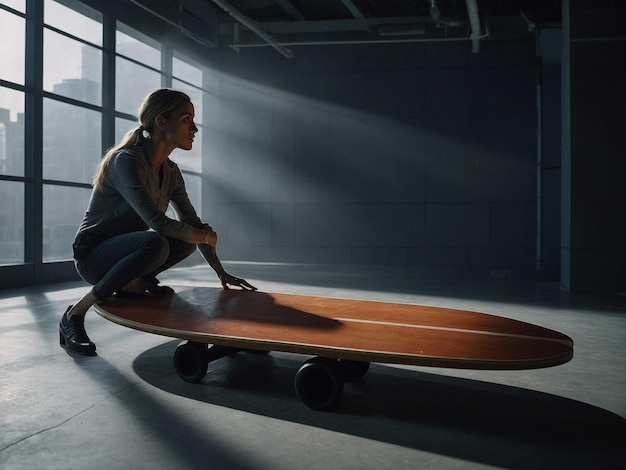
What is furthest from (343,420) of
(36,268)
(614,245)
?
(36,268)

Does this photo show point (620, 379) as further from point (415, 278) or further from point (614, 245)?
point (415, 278)

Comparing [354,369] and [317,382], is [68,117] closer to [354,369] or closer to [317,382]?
[354,369]

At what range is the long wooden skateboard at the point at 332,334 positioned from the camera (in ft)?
5.93

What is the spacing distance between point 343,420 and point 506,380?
2.90ft

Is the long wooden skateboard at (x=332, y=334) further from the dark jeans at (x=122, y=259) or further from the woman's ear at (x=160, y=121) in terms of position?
the woman's ear at (x=160, y=121)

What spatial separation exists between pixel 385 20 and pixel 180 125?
721 cm

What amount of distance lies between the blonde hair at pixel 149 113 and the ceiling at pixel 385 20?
627 centimetres

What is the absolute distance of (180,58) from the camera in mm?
9664

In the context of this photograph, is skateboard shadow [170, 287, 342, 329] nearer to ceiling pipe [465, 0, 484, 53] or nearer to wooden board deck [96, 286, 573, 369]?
wooden board deck [96, 286, 573, 369]

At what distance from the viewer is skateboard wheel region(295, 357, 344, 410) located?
199 cm

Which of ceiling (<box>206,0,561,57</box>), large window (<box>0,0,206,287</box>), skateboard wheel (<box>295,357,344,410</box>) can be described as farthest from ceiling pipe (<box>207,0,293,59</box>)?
skateboard wheel (<box>295,357,344,410</box>)

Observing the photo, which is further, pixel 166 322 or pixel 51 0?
pixel 51 0

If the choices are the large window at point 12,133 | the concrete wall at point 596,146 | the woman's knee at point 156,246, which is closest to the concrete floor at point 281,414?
the woman's knee at point 156,246

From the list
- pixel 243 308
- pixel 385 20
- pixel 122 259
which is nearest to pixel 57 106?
pixel 385 20
